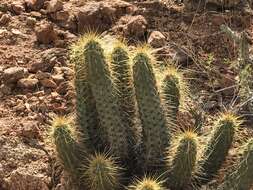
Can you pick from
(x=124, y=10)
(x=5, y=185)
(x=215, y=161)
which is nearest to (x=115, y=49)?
(x=215, y=161)

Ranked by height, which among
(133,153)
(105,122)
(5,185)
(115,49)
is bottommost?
(5,185)

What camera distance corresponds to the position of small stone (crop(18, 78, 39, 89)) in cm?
466

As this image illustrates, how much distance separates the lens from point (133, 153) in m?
4.05

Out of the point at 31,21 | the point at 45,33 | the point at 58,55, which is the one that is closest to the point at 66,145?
the point at 58,55

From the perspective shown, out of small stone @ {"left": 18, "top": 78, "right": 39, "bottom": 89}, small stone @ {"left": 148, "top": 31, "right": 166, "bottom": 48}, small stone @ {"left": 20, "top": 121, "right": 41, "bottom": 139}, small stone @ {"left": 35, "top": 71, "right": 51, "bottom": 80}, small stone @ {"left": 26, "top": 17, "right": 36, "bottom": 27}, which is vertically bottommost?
small stone @ {"left": 20, "top": 121, "right": 41, "bottom": 139}

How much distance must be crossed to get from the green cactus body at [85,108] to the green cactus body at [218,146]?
27.1 inches

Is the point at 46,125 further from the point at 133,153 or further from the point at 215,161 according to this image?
the point at 215,161

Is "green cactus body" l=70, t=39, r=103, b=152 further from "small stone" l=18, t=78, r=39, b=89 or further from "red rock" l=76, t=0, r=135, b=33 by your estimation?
"red rock" l=76, t=0, r=135, b=33

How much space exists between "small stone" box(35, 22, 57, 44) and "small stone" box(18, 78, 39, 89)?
535 mm

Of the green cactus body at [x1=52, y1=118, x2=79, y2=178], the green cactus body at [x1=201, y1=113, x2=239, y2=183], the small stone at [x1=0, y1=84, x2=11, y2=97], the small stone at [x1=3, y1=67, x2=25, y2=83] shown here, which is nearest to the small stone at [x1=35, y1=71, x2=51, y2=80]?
the small stone at [x1=3, y1=67, x2=25, y2=83]

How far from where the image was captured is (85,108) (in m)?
3.93

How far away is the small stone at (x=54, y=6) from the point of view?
5329 millimetres

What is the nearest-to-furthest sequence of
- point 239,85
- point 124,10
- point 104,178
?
1. point 104,178
2. point 239,85
3. point 124,10

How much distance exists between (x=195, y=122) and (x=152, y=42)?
910mm
